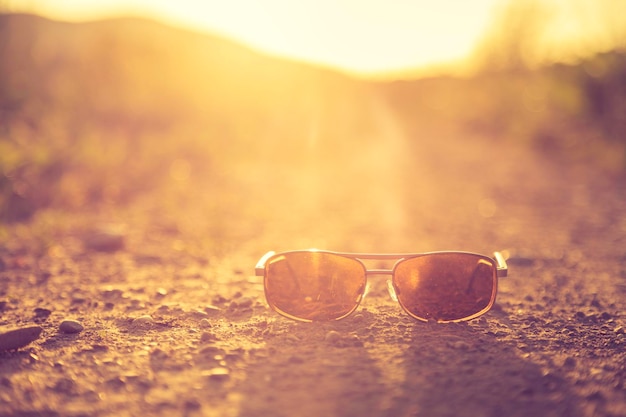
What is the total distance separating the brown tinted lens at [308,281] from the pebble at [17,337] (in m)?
1.06

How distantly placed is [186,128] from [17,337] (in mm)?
10392

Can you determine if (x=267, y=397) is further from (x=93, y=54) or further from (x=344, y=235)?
(x=93, y=54)

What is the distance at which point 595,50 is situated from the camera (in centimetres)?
1417

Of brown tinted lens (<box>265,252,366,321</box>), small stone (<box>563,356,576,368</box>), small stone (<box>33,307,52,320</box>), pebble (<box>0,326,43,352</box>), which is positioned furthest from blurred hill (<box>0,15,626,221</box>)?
small stone (<box>563,356,576,368</box>)

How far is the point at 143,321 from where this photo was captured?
2.82 meters

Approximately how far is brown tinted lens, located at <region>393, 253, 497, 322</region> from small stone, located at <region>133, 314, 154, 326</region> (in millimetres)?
1241

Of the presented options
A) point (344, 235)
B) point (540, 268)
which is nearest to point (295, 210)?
point (344, 235)

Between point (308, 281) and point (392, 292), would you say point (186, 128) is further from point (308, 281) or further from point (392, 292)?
point (392, 292)

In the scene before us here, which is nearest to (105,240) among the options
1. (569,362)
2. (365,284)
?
(365,284)

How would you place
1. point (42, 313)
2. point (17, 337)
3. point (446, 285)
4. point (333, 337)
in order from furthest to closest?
point (42, 313) → point (446, 285) → point (333, 337) → point (17, 337)

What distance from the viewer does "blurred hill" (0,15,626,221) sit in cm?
721

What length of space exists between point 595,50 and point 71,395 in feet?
50.2

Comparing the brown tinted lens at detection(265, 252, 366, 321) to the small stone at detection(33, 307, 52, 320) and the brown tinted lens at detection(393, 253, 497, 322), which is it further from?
the small stone at detection(33, 307, 52, 320)

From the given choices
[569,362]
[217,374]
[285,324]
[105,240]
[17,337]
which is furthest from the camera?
[105,240]
